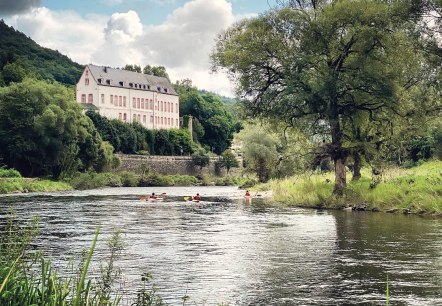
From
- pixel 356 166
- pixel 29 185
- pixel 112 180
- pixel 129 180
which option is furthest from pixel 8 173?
pixel 356 166

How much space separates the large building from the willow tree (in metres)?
85.0

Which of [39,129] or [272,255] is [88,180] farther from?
[272,255]

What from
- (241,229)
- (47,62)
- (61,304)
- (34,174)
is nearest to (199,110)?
(47,62)

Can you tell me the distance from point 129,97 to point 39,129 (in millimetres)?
60452

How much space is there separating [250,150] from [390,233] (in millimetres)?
48989

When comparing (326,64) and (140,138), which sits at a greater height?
(140,138)

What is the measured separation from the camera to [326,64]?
3806 centimetres

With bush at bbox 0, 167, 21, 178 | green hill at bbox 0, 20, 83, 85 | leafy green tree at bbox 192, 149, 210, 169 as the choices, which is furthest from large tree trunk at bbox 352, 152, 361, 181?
green hill at bbox 0, 20, 83, 85

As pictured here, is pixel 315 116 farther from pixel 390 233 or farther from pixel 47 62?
pixel 47 62

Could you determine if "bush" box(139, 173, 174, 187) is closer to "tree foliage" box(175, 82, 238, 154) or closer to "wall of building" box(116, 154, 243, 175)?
"wall of building" box(116, 154, 243, 175)

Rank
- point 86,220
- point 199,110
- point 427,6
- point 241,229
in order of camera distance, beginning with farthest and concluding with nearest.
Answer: point 199,110, point 427,6, point 86,220, point 241,229

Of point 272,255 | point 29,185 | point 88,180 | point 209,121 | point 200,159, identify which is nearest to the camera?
point 272,255

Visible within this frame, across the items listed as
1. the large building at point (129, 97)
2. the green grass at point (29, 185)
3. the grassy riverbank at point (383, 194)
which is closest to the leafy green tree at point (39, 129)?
the green grass at point (29, 185)

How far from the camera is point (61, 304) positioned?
7.12 metres
